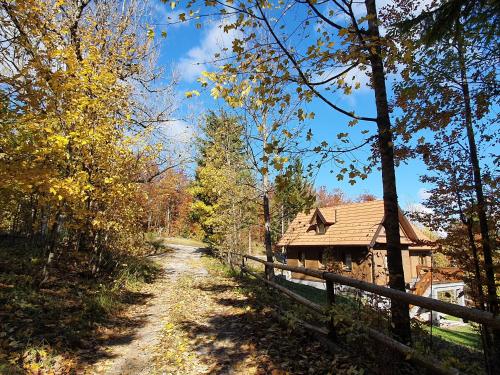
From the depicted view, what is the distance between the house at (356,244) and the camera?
2435 cm

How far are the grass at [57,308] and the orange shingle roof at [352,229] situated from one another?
48.2 feet

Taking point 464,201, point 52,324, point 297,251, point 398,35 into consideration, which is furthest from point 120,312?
point 297,251

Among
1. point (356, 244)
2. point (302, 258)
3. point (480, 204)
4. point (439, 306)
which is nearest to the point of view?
point (439, 306)

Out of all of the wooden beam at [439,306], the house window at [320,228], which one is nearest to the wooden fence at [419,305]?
the wooden beam at [439,306]

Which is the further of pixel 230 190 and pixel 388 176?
pixel 230 190

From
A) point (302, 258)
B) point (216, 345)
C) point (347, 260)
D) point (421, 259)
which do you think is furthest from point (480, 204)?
point (421, 259)

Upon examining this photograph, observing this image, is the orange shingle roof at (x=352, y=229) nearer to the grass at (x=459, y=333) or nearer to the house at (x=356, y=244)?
the house at (x=356, y=244)

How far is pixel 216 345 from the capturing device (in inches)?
242

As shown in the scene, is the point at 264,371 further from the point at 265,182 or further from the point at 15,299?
the point at 265,182

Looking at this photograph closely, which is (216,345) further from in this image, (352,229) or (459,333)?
(352,229)

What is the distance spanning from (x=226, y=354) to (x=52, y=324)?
12.0 feet

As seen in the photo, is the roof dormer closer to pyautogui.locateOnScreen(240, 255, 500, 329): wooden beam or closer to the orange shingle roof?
the orange shingle roof

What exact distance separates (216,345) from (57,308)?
398 cm

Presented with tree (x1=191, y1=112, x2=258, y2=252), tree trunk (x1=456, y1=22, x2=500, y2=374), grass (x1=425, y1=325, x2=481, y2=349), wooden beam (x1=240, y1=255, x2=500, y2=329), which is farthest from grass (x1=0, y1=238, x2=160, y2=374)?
grass (x1=425, y1=325, x2=481, y2=349)
